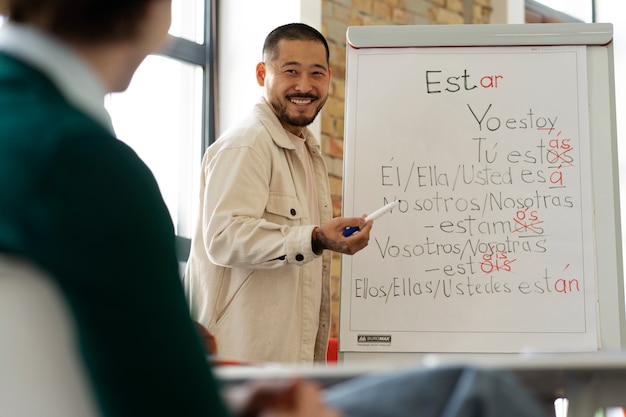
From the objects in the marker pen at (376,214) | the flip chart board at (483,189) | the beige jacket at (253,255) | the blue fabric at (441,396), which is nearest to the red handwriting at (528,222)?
the flip chart board at (483,189)

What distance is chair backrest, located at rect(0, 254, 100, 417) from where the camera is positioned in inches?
28.2

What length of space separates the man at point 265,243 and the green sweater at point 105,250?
2000 millimetres

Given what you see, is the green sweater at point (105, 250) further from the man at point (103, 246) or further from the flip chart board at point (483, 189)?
the flip chart board at point (483, 189)

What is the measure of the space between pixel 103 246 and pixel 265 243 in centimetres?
207

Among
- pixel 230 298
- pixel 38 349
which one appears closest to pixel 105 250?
pixel 38 349

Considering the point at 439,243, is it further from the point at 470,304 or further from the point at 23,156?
the point at 23,156

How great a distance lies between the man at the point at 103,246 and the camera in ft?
2.17

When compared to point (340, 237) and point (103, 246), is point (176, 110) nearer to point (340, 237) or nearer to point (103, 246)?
point (340, 237)

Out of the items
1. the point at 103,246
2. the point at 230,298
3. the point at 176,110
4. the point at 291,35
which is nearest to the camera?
→ the point at 103,246

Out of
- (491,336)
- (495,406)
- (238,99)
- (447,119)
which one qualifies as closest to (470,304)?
(491,336)

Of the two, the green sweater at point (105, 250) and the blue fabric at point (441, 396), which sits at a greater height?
the green sweater at point (105, 250)

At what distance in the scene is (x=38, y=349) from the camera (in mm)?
734

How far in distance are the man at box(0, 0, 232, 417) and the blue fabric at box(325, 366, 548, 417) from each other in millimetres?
166

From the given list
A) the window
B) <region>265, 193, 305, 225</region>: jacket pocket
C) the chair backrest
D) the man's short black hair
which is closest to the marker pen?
<region>265, 193, 305, 225</region>: jacket pocket
